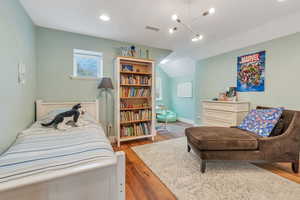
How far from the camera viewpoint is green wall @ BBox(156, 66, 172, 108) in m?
6.09

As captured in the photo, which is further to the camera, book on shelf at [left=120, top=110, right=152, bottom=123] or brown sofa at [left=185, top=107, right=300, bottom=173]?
book on shelf at [left=120, top=110, right=152, bottom=123]

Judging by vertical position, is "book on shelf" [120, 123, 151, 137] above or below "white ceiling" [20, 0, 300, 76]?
below

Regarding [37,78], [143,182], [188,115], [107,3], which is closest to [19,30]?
[37,78]

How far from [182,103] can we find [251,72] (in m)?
2.86

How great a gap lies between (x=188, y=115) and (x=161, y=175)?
3744 millimetres

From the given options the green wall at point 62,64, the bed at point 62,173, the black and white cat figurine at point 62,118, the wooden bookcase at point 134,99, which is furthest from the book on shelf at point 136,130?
the bed at point 62,173

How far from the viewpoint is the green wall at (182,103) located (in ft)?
16.7

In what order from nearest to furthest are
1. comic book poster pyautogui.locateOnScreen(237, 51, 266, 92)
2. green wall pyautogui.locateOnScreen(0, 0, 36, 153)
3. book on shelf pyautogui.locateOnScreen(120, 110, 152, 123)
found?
green wall pyautogui.locateOnScreen(0, 0, 36, 153)
comic book poster pyautogui.locateOnScreen(237, 51, 266, 92)
book on shelf pyautogui.locateOnScreen(120, 110, 152, 123)

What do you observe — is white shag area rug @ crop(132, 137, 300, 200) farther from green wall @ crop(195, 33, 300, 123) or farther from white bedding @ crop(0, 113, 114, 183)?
green wall @ crop(195, 33, 300, 123)

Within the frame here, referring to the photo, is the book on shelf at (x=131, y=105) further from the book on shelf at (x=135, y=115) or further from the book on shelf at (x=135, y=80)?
the book on shelf at (x=135, y=80)

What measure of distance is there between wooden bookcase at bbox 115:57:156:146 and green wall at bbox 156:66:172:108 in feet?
8.94

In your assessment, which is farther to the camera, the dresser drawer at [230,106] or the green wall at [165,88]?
the green wall at [165,88]

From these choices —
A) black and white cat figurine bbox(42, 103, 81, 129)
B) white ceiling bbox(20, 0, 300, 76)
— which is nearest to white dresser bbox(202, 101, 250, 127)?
white ceiling bbox(20, 0, 300, 76)

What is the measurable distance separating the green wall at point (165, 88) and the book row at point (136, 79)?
2.86m
